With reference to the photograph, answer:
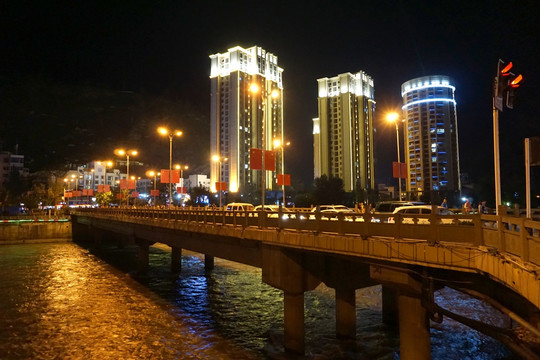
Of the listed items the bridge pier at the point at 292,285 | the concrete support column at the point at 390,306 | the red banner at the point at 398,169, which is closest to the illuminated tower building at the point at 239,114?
the red banner at the point at 398,169

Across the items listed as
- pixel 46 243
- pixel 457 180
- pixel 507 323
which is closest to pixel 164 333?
pixel 507 323

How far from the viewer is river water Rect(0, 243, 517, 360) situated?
1770cm

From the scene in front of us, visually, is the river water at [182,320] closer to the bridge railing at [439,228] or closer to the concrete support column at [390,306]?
the concrete support column at [390,306]

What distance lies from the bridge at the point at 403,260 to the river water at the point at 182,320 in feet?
7.33

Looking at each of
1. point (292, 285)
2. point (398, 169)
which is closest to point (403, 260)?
point (292, 285)

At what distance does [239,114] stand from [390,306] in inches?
4981

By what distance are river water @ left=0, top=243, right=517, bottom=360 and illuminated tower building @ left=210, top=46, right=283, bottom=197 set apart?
4122 inches

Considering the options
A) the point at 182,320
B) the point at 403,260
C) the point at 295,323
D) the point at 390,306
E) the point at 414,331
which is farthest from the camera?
the point at 182,320

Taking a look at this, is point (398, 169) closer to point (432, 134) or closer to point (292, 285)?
point (292, 285)

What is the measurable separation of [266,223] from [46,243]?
222 ft

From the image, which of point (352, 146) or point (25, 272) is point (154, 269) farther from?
point (352, 146)

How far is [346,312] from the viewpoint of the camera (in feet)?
60.7

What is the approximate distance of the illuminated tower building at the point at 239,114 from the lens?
141375 millimetres

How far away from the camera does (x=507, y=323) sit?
67.9 ft
